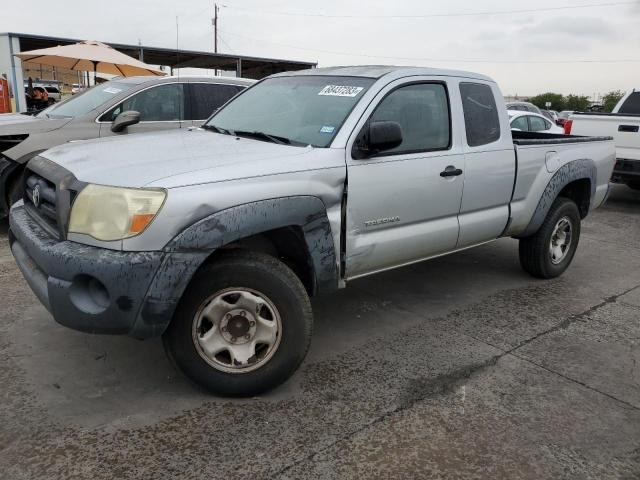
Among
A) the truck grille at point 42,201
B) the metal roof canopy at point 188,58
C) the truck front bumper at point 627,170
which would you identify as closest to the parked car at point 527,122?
the truck front bumper at point 627,170

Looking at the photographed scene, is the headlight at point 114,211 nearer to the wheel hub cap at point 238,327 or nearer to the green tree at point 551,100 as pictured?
the wheel hub cap at point 238,327

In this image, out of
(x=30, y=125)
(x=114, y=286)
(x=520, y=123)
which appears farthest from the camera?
(x=520, y=123)

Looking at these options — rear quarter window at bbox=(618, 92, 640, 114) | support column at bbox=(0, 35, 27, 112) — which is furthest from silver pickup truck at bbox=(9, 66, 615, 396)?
support column at bbox=(0, 35, 27, 112)

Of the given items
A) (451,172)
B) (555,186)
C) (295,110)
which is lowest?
(555,186)

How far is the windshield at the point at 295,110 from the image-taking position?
342 cm

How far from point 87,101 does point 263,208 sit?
494cm

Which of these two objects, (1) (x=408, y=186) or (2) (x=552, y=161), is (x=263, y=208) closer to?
(1) (x=408, y=186)

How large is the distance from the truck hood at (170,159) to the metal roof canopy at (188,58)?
49.0 ft

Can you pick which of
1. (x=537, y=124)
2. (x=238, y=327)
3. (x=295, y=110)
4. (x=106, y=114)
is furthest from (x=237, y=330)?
(x=537, y=124)

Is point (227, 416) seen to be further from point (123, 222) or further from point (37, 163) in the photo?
point (37, 163)

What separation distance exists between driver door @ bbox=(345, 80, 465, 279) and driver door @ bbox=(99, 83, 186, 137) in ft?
12.5

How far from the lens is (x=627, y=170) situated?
29.0ft

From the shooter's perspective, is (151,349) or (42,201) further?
(151,349)

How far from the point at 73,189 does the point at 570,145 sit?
14.0ft
